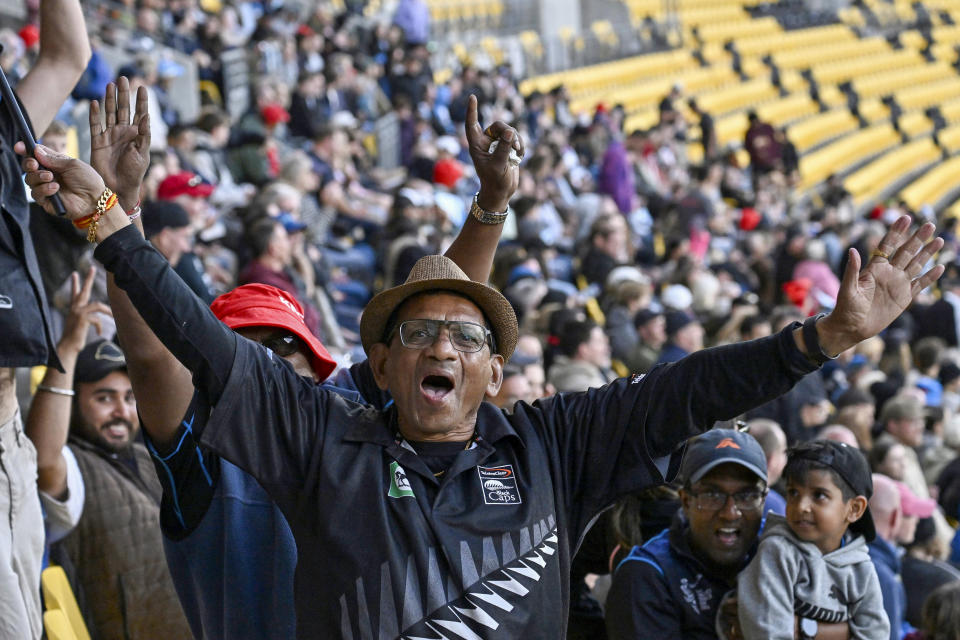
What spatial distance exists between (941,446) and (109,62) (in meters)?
7.40

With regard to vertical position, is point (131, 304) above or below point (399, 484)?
above

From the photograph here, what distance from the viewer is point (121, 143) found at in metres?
2.63

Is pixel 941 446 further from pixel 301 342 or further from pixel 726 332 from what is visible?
pixel 301 342

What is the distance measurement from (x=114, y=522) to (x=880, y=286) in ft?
8.38

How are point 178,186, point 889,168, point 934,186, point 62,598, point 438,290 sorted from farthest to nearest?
point 889,168 < point 934,186 < point 178,186 < point 62,598 < point 438,290

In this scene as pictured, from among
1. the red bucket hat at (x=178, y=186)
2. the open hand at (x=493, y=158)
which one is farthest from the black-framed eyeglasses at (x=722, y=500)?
the red bucket hat at (x=178, y=186)

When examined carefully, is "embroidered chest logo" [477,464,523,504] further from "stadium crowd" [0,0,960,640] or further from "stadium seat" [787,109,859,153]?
"stadium seat" [787,109,859,153]

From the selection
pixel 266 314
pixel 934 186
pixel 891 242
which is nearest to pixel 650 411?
pixel 891 242

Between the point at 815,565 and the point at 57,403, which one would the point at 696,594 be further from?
the point at 57,403

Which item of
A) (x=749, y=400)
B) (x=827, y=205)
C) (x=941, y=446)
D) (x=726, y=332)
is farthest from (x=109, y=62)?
(x=749, y=400)

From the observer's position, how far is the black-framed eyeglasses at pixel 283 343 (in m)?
3.18

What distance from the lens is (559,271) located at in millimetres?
10078

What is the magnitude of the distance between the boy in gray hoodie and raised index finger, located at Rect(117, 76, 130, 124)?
6.18 feet

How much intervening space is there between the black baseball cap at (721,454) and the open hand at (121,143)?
1.64 m
